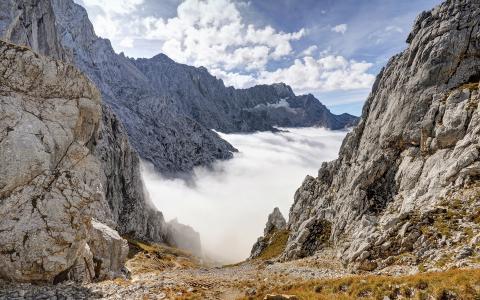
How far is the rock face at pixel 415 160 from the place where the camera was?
41.8 meters

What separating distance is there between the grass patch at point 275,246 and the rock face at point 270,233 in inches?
70.8

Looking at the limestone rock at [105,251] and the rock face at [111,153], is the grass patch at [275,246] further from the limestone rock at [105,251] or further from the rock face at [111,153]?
the limestone rock at [105,251]

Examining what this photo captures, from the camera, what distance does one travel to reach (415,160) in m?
58.8

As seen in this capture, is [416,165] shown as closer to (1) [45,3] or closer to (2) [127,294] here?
(2) [127,294]

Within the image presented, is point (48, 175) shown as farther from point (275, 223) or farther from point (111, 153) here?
point (275, 223)

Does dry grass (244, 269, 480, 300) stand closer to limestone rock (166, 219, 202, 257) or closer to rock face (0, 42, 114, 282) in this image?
rock face (0, 42, 114, 282)

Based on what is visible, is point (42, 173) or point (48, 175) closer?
point (42, 173)

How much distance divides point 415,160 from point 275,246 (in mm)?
55558

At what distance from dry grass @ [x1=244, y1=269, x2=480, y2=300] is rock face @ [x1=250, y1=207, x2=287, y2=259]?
286 ft

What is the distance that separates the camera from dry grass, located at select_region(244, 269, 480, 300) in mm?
20656

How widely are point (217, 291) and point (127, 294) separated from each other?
29.7 ft

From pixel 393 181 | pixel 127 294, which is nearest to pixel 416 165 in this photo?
pixel 393 181

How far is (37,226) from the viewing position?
28.0 metres

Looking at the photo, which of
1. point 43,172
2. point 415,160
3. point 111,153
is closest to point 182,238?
point 111,153
